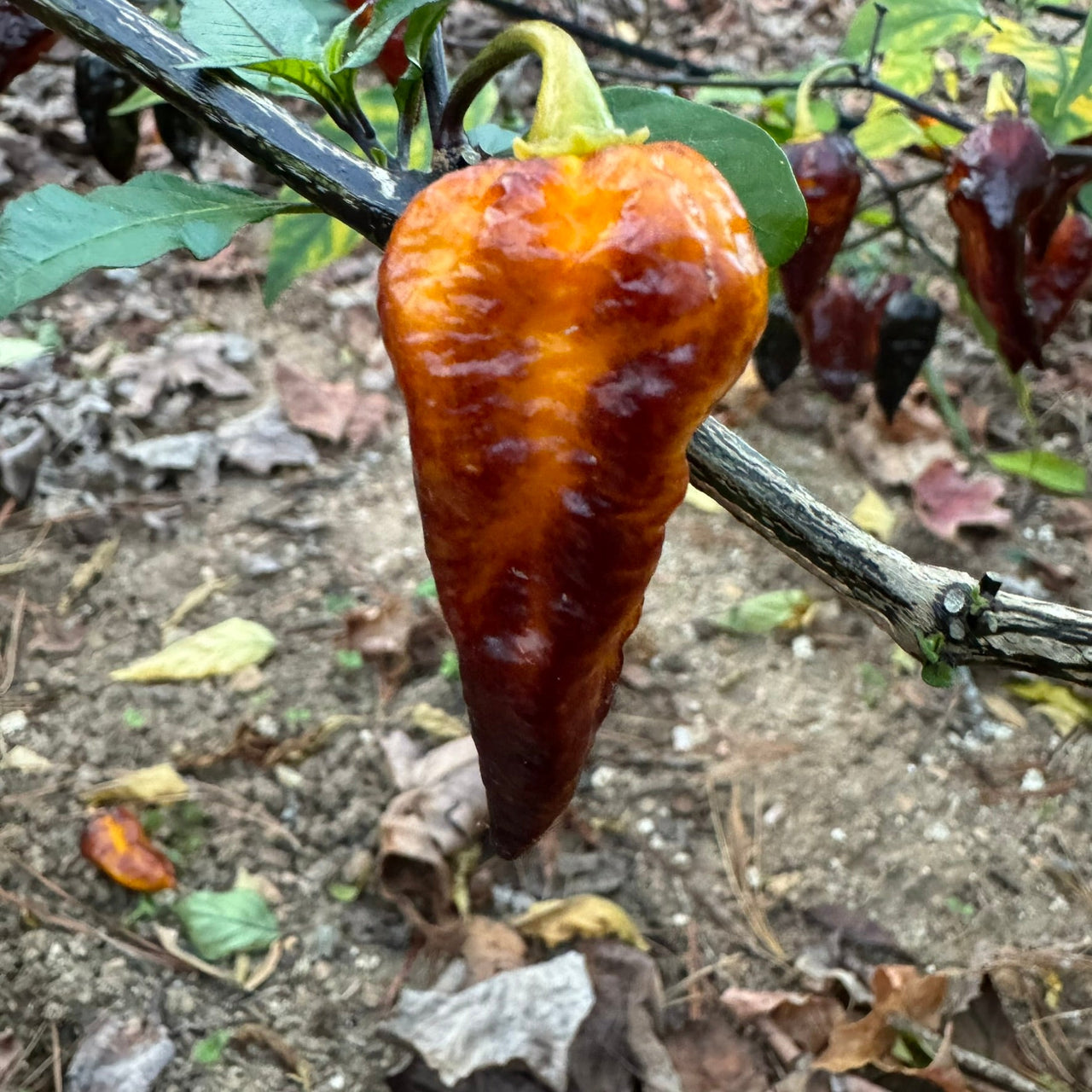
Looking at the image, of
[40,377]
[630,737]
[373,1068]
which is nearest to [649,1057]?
[373,1068]

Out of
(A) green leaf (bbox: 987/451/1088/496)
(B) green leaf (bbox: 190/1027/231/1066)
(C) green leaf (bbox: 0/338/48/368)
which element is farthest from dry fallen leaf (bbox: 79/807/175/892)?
(A) green leaf (bbox: 987/451/1088/496)

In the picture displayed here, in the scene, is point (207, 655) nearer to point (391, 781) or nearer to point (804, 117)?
point (391, 781)

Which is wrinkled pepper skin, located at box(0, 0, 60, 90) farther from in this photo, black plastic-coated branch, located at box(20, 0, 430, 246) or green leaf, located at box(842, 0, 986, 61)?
green leaf, located at box(842, 0, 986, 61)

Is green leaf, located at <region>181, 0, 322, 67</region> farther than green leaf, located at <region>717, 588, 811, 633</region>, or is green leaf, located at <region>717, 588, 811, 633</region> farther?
green leaf, located at <region>717, 588, 811, 633</region>

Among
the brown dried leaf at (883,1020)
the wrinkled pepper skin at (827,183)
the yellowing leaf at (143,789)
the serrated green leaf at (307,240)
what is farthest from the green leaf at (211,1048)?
the wrinkled pepper skin at (827,183)

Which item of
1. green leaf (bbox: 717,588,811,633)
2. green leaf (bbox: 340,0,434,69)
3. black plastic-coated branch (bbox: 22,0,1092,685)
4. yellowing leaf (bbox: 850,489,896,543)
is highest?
green leaf (bbox: 340,0,434,69)

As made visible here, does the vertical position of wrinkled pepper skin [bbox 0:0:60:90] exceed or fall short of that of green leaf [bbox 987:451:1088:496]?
it exceeds it

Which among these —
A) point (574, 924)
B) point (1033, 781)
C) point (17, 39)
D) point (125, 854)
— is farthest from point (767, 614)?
point (17, 39)
